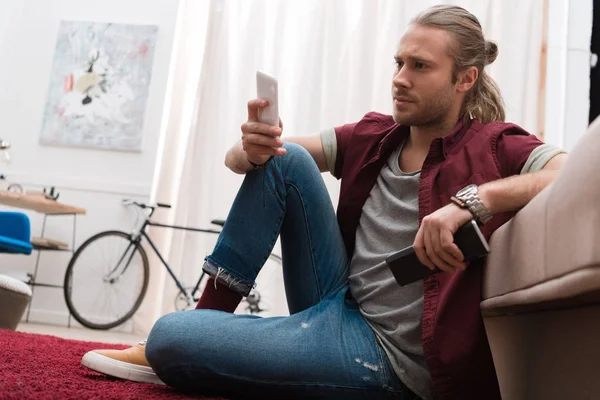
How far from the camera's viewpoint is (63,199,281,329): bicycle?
369 centimetres

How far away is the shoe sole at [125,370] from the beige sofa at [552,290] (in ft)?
1.88

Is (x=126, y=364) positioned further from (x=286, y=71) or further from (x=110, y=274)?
(x=110, y=274)

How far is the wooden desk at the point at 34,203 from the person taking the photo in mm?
3326

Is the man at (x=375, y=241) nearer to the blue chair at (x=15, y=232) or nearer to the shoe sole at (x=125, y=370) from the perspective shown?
the shoe sole at (x=125, y=370)

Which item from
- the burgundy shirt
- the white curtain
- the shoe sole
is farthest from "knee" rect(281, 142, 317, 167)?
the white curtain

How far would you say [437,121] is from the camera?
1.29 m

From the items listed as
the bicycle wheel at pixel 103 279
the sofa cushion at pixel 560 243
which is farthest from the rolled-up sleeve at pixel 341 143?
the bicycle wheel at pixel 103 279

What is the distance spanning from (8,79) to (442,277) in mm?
3873

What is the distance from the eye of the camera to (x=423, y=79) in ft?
4.27

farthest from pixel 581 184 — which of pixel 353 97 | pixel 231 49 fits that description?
pixel 231 49

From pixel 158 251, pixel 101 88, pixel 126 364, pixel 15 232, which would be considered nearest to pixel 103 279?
pixel 158 251

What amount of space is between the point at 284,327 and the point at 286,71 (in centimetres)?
A: 253

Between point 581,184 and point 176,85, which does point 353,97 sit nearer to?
point 176,85

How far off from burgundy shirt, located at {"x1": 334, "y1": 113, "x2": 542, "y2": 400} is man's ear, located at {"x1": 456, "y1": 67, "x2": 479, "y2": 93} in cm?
13
